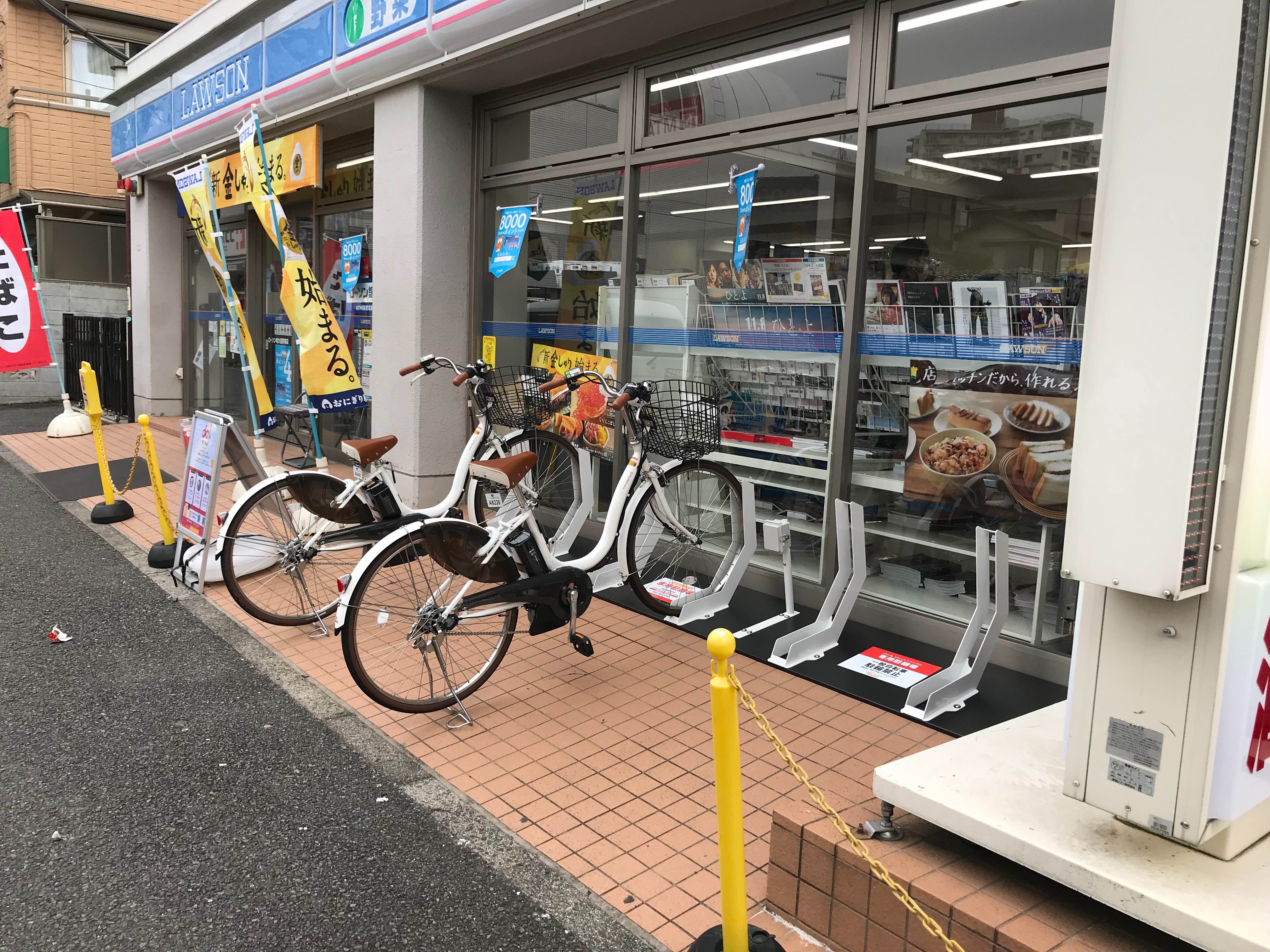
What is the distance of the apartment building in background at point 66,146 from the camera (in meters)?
17.3

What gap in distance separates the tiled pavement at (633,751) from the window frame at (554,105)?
3.41m

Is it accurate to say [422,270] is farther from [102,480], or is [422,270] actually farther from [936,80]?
[936,80]

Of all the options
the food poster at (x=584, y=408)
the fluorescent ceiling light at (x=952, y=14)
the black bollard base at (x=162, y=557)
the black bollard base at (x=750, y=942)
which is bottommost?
the black bollard base at (x=162, y=557)

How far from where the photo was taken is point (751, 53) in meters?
5.64

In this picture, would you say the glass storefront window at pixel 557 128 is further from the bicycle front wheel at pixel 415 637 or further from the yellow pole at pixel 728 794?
the yellow pole at pixel 728 794

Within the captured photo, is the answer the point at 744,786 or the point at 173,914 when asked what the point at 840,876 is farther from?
the point at 173,914

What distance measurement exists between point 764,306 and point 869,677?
240 centimetres

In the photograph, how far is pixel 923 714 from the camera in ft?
13.6

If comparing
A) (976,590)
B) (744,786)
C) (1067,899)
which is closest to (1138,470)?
(1067,899)

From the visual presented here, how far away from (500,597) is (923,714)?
1970mm

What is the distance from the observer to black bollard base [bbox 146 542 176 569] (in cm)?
650

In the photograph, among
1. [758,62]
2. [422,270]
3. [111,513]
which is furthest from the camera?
[111,513]

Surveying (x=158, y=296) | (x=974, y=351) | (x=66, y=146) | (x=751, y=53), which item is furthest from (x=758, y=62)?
(x=66, y=146)

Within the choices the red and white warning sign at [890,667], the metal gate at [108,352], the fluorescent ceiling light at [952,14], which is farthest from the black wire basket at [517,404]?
the metal gate at [108,352]
